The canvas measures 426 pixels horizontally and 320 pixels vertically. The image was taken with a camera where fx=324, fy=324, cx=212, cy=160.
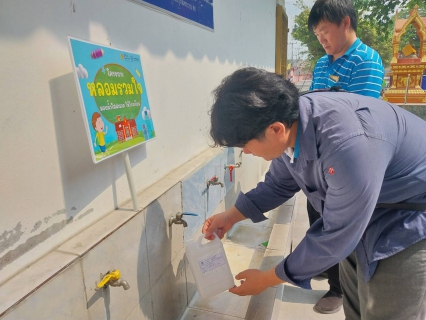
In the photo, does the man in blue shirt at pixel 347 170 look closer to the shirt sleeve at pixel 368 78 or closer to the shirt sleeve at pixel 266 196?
the shirt sleeve at pixel 266 196

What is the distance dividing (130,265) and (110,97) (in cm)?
71

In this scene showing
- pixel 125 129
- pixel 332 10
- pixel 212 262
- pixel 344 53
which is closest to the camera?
pixel 125 129

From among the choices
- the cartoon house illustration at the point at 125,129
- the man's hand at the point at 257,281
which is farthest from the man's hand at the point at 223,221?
the cartoon house illustration at the point at 125,129

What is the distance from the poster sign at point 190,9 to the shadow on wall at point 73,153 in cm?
69

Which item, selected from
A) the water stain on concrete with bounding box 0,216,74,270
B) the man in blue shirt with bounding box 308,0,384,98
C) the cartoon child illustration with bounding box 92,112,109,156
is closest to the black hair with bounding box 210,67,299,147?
the cartoon child illustration with bounding box 92,112,109,156

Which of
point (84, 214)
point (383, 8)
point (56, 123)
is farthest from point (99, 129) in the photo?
point (383, 8)

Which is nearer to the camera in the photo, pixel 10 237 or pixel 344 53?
pixel 10 237

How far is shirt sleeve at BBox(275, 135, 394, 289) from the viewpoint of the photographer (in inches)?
37.3

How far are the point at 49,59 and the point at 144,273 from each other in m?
1.00

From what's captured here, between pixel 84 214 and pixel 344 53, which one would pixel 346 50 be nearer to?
pixel 344 53

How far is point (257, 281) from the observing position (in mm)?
1308

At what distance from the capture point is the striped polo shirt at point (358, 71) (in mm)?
1806

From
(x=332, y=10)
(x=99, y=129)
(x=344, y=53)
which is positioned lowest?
(x=99, y=129)

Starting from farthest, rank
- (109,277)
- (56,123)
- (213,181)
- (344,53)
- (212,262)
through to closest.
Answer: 1. (213,181)
2. (344,53)
3. (212,262)
4. (109,277)
5. (56,123)
